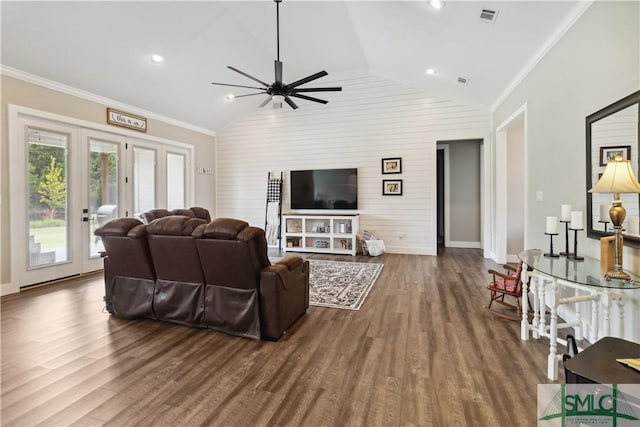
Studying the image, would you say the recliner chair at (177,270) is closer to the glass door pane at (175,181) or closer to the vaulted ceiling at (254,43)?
the vaulted ceiling at (254,43)

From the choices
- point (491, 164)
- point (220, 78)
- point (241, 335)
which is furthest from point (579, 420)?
point (220, 78)

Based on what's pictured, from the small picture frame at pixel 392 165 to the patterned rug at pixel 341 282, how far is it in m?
2.21

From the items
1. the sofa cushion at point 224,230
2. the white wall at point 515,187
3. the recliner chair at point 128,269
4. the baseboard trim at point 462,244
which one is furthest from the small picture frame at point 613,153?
the baseboard trim at point 462,244

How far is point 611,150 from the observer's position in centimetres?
235

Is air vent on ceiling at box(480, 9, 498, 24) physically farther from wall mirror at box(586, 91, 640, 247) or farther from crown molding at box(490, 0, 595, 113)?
wall mirror at box(586, 91, 640, 247)

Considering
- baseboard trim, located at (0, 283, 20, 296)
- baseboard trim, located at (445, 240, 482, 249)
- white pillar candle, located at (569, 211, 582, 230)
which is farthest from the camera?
baseboard trim, located at (445, 240, 482, 249)

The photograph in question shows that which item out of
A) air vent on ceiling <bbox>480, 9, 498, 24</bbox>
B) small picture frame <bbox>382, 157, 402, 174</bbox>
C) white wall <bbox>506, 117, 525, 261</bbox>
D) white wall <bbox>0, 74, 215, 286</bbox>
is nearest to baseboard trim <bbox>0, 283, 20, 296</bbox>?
white wall <bbox>0, 74, 215, 286</bbox>

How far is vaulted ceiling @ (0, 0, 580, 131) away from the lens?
11.9ft

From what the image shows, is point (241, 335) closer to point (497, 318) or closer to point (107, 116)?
point (497, 318)

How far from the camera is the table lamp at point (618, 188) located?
1.90 m

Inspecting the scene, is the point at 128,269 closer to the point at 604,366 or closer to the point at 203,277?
the point at 203,277

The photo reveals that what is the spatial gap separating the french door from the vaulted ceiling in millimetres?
811

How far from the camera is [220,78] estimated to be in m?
6.19

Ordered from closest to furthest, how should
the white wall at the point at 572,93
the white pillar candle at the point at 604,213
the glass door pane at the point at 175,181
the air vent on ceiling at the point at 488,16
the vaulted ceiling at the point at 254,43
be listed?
the white wall at the point at 572,93 → the white pillar candle at the point at 604,213 → the air vent on ceiling at the point at 488,16 → the vaulted ceiling at the point at 254,43 → the glass door pane at the point at 175,181
